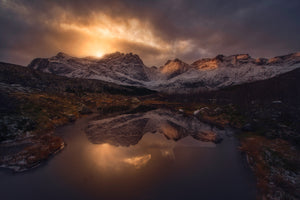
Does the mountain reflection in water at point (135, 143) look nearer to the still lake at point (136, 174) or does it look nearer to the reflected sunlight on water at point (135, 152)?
the reflected sunlight on water at point (135, 152)

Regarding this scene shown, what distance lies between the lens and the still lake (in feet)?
51.4

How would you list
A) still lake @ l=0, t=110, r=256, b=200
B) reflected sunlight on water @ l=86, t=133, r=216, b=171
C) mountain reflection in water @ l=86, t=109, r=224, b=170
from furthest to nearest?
1. mountain reflection in water @ l=86, t=109, r=224, b=170
2. reflected sunlight on water @ l=86, t=133, r=216, b=171
3. still lake @ l=0, t=110, r=256, b=200

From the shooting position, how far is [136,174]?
18.8 metres

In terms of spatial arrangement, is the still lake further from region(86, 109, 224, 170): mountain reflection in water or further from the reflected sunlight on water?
region(86, 109, 224, 170): mountain reflection in water

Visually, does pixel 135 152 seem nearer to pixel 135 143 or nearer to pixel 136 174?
pixel 135 143

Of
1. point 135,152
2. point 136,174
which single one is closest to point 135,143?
point 135,152

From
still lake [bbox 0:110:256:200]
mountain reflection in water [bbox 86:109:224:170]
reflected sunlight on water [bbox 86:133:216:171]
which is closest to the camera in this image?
still lake [bbox 0:110:256:200]

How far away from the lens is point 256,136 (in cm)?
3306

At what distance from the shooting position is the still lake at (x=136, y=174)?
15.7 meters

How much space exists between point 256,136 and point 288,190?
2002cm

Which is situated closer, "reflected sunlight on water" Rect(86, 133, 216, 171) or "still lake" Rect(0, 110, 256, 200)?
"still lake" Rect(0, 110, 256, 200)

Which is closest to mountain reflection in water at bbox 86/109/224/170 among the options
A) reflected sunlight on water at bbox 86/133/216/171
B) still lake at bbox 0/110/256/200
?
reflected sunlight on water at bbox 86/133/216/171

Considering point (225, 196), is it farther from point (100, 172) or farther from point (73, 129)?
point (73, 129)

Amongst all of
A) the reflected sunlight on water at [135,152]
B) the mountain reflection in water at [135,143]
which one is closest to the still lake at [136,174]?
the reflected sunlight on water at [135,152]
